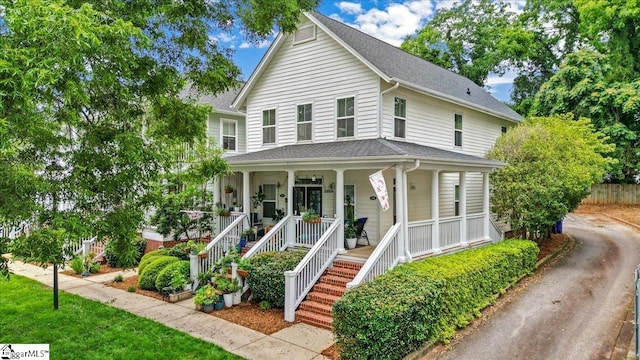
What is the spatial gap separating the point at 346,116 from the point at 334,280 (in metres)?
6.08

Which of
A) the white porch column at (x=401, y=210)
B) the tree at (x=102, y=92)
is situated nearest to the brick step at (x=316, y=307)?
the white porch column at (x=401, y=210)

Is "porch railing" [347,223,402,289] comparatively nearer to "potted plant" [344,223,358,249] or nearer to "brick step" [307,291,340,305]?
"brick step" [307,291,340,305]

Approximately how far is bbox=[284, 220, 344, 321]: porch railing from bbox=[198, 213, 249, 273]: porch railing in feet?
11.2

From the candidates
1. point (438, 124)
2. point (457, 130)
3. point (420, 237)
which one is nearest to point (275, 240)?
point (420, 237)

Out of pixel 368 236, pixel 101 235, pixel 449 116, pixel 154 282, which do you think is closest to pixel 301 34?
pixel 449 116

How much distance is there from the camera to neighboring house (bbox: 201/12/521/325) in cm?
1053

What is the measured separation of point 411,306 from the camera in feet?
22.8

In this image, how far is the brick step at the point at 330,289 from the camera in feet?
31.1

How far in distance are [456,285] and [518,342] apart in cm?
155

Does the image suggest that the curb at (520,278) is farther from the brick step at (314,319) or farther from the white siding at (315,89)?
the white siding at (315,89)

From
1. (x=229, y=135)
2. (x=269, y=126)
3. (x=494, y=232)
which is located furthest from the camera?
(x=229, y=135)

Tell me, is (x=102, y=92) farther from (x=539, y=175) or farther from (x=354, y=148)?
(x=539, y=175)

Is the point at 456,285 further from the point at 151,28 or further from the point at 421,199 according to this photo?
the point at 151,28

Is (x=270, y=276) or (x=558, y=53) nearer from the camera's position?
(x=270, y=276)
